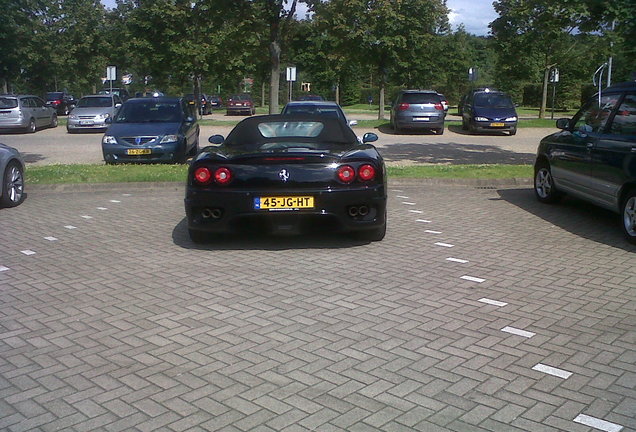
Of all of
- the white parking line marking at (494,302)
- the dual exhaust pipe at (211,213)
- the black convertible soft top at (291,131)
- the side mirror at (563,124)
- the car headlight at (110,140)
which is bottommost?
the white parking line marking at (494,302)

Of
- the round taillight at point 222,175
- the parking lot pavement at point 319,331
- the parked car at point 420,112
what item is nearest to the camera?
the parking lot pavement at point 319,331

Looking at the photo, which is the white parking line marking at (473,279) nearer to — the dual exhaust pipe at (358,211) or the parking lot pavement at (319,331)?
the parking lot pavement at (319,331)

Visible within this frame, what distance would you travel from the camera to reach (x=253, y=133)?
26.9 feet

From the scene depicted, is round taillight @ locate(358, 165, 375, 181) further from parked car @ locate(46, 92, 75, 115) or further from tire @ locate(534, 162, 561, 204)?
parked car @ locate(46, 92, 75, 115)

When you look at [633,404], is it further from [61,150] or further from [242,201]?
[61,150]

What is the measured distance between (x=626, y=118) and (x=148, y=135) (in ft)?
33.2

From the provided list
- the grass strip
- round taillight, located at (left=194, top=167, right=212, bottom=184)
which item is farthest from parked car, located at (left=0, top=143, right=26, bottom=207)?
round taillight, located at (left=194, top=167, right=212, bottom=184)

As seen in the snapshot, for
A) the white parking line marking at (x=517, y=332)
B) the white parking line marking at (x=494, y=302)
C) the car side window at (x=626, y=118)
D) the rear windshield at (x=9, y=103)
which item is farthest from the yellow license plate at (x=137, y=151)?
the rear windshield at (x=9, y=103)

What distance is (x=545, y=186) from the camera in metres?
10.5

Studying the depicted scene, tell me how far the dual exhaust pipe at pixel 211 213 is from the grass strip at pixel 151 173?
5.51m

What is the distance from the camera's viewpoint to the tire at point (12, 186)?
10.2m

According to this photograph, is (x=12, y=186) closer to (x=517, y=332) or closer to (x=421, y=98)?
(x=517, y=332)

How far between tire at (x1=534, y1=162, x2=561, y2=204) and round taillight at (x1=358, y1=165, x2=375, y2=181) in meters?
4.16

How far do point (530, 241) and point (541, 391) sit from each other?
4278 millimetres
